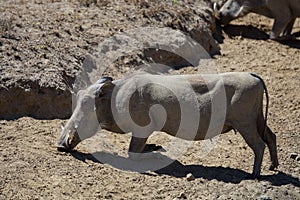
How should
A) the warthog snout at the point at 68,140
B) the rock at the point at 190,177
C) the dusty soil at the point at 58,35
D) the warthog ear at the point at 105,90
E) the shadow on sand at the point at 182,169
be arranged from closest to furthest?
the rock at the point at 190,177, the shadow on sand at the point at 182,169, the warthog ear at the point at 105,90, the warthog snout at the point at 68,140, the dusty soil at the point at 58,35

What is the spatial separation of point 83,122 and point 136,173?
0.93 metres

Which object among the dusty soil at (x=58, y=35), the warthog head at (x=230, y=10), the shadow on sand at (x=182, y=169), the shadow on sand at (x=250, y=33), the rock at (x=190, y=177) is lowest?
the shadow on sand at (x=250, y=33)

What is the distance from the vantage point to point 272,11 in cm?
1539

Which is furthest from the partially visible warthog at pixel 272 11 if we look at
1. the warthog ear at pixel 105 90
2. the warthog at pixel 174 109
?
the warthog ear at pixel 105 90

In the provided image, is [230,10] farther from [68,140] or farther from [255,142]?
[68,140]

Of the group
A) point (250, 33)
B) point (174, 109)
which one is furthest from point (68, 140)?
point (250, 33)

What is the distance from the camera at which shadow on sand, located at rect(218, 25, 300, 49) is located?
15.0 metres

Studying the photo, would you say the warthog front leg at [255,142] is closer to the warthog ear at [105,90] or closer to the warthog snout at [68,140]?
the warthog ear at [105,90]

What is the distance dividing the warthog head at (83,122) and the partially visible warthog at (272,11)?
654cm

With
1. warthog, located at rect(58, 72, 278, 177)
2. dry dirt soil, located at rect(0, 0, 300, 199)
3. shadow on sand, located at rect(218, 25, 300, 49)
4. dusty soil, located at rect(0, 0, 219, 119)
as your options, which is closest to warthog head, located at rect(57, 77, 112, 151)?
warthog, located at rect(58, 72, 278, 177)

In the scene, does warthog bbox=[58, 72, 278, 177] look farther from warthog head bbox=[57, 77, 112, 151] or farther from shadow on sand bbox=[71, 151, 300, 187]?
shadow on sand bbox=[71, 151, 300, 187]

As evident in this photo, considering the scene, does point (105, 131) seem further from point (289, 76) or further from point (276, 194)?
point (289, 76)

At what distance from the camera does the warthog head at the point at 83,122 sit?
9375mm

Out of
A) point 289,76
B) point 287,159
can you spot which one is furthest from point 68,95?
point 289,76
